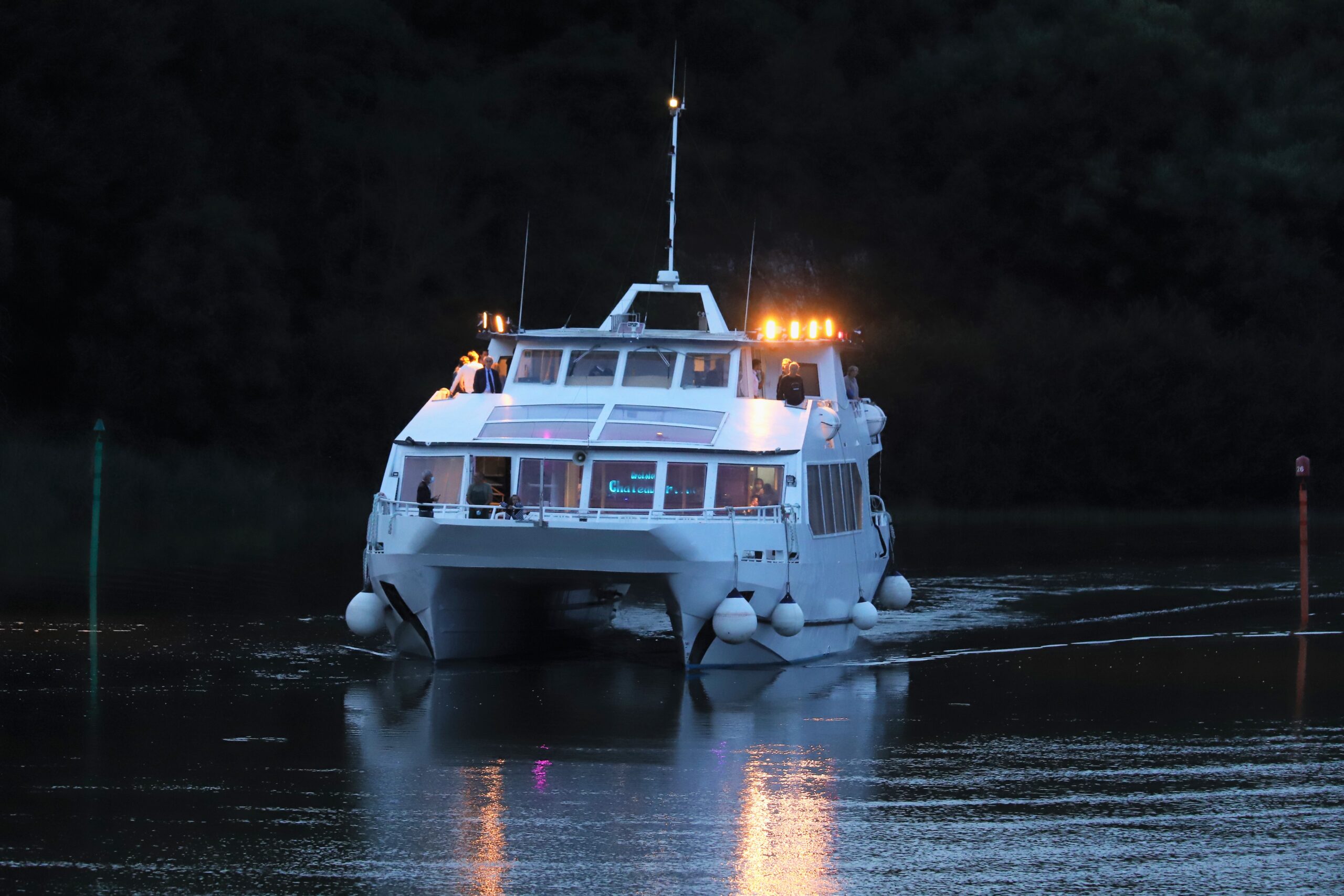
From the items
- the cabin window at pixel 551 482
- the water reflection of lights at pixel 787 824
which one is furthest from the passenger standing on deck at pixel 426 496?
the water reflection of lights at pixel 787 824

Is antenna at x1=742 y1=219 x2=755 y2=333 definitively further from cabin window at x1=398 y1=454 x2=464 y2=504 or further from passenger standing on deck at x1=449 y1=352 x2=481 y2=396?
cabin window at x1=398 y1=454 x2=464 y2=504

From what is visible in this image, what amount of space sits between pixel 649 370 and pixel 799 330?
235 centimetres

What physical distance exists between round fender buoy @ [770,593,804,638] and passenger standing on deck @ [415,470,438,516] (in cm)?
384

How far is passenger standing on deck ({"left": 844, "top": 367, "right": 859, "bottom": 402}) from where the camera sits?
86.3 ft

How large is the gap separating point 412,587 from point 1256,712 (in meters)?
8.84

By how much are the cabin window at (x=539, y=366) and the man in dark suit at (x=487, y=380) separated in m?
0.26

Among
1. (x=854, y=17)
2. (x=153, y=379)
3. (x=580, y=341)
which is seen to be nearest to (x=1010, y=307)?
(x=854, y=17)

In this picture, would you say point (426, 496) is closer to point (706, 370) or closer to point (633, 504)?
point (633, 504)

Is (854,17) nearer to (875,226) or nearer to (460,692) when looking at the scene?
(875,226)

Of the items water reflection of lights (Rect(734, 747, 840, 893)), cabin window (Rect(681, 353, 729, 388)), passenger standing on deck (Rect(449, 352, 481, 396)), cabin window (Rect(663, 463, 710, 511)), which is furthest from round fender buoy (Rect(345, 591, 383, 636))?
water reflection of lights (Rect(734, 747, 840, 893))

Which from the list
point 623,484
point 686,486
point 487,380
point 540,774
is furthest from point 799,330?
point 540,774

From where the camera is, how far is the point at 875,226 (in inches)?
2486

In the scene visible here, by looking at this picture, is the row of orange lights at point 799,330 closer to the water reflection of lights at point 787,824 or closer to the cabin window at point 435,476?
the cabin window at point 435,476

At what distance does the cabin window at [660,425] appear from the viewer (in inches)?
854
